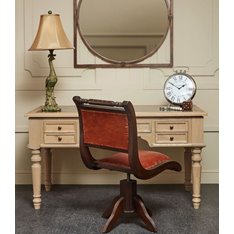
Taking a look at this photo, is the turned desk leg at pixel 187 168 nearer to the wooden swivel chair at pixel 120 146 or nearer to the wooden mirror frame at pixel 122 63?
the wooden mirror frame at pixel 122 63

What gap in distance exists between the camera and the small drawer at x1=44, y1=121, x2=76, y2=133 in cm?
368

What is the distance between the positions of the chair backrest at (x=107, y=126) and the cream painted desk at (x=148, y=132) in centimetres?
36

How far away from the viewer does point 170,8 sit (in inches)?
173

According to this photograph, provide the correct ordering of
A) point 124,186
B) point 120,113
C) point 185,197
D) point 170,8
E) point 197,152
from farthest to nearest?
point 170,8
point 185,197
point 197,152
point 124,186
point 120,113

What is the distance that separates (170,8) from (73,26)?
892mm

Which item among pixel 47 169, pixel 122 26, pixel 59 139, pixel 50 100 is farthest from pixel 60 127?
pixel 122 26

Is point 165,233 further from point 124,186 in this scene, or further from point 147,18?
point 147,18

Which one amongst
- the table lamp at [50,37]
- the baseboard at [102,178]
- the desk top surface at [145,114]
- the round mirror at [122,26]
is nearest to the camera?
the desk top surface at [145,114]

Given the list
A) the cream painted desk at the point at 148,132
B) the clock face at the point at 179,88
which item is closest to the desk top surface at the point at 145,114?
the cream painted desk at the point at 148,132

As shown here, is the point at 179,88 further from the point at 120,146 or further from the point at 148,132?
the point at 120,146

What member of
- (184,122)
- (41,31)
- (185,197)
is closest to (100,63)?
(41,31)

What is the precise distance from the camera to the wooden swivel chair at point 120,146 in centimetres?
308

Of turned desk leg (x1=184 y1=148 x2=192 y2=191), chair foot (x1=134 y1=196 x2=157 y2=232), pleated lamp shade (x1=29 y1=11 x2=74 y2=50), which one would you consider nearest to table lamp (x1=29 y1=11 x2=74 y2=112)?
pleated lamp shade (x1=29 y1=11 x2=74 y2=50)

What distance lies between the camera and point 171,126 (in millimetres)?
3637
